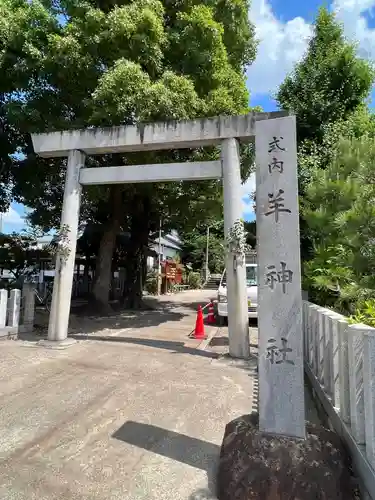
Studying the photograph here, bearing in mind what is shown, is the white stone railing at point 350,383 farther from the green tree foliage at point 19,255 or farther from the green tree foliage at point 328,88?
the green tree foliage at point 19,255

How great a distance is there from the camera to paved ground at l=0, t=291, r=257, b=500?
118 inches

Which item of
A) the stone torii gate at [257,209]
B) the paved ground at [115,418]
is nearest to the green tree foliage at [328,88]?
the stone torii gate at [257,209]

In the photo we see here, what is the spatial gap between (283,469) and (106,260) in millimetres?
11133

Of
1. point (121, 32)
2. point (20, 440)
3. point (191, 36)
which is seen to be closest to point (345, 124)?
point (191, 36)

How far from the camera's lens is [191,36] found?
984 cm

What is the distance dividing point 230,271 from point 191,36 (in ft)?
21.5

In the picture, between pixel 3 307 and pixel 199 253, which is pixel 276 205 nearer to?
pixel 3 307

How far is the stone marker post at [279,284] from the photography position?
309 cm

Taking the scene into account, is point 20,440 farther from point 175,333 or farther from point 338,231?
point 175,333

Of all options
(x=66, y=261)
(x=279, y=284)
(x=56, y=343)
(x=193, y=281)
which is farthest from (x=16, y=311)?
(x=193, y=281)

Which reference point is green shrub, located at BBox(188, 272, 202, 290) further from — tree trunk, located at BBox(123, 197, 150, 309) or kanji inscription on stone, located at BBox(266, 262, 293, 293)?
kanji inscription on stone, located at BBox(266, 262, 293, 293)

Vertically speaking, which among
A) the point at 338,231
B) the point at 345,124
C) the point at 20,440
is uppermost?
the point at 345,124

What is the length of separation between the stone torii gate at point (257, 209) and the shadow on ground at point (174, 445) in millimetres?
689

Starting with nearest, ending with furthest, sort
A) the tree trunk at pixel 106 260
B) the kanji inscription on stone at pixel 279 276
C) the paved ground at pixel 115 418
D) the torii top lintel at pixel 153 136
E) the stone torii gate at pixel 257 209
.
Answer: the paved ground at pixel 115 418
the stone torii gate at pixel 257 209
the kanji inscription on stone at pixel 279 276
the torii top lintel at pixel 153 136
the tree trunk at pixel 106 260
